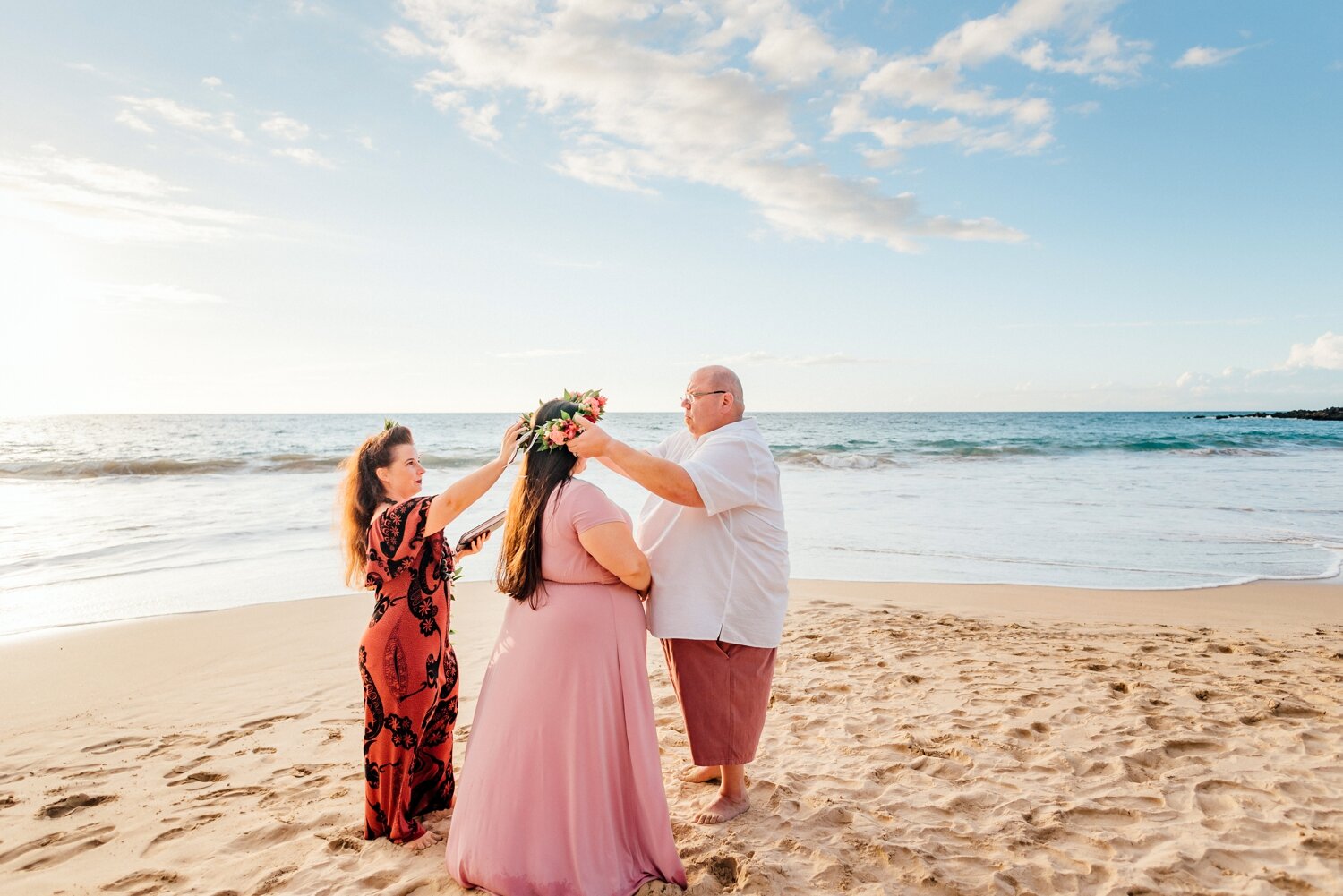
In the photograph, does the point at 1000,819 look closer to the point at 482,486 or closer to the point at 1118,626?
the point at 482,486

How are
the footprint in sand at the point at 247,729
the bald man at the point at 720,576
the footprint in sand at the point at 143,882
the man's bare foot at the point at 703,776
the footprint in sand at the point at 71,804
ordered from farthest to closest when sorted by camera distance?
the footprint in sand at the point at 247,729 → the man's bare foot at the point at 703,776 → the footprint in sand at the point at 71,804 → the bald man at the point at 720,576 → the footprint in sand at the point at 143,882

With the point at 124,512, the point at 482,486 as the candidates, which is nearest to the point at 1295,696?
the point at 482,486

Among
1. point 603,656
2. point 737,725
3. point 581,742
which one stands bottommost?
point 737,725

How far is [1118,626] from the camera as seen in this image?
23.7 feet

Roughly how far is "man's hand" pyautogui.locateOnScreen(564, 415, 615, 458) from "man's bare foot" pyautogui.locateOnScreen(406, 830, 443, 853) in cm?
193

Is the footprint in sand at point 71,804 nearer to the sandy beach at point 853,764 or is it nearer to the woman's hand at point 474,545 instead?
the sandy beach at point 853,764

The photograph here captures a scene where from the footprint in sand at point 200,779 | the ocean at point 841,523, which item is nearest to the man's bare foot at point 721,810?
the footprint in sand at point 200,779

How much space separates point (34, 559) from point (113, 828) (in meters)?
9.23

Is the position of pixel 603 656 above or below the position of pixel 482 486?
below

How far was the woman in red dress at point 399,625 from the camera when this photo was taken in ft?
11.0

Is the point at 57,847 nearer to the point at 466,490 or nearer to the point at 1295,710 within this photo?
the point at 466,490

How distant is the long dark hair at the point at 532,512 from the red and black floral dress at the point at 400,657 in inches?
23.2

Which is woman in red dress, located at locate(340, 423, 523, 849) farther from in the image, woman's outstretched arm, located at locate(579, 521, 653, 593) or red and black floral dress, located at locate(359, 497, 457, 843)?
woman's outstretched arm, located at locate(579, 521, 653, 593)

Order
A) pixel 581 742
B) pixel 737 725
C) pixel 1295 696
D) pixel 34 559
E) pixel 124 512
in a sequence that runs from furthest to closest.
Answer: pixel 124 512, pixel 34 559, pixel 1295 696, pixel 737 725, pixel 581 742
